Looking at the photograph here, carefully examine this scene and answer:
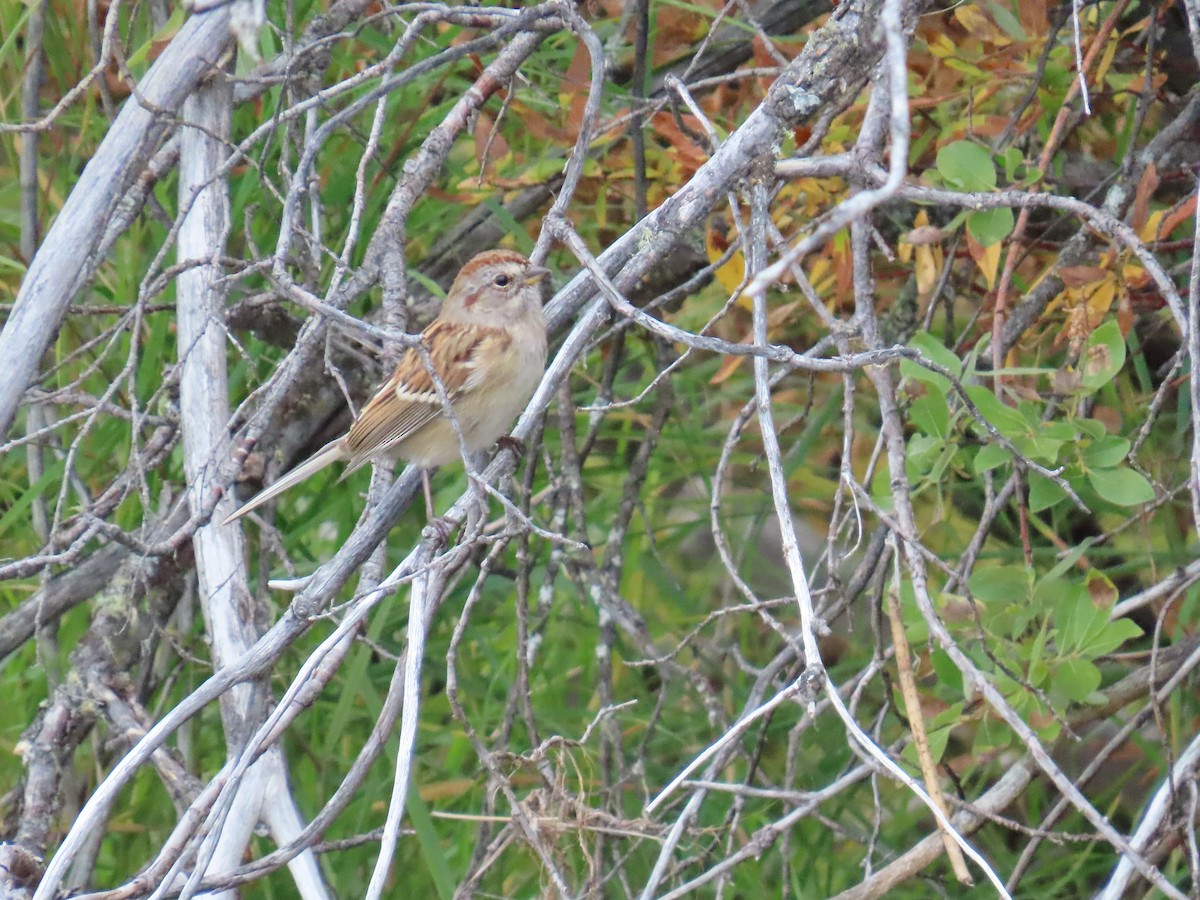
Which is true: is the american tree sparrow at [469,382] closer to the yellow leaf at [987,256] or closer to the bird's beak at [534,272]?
the bird's beak at [534,272]

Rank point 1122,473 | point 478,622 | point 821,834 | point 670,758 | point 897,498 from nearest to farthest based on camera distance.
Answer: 1. point 897,498
2. point 1122,473
3. point 821,834
4. point 478,622
5. point 670,758

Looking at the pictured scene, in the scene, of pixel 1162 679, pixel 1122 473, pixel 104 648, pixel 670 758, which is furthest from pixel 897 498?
pixel 670 758

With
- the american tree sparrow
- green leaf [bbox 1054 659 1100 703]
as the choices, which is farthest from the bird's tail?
green leaf [bbox 1054 659 1100 703]

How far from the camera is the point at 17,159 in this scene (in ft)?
10.7

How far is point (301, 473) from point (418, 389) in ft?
1.27

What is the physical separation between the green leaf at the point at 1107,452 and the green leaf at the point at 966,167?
1.55 feet

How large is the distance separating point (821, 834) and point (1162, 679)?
2.94 feet

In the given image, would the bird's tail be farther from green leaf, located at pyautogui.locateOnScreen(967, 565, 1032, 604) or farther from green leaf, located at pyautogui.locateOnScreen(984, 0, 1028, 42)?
green leaf, located at pyautogui.locateOnScreen(984, 0, 1028, 42)

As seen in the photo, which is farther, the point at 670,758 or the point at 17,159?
the point at 670,758

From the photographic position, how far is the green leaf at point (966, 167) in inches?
91.4

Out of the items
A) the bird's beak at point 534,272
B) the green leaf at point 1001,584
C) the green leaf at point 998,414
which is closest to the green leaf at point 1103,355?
the green leaf at point 998,414

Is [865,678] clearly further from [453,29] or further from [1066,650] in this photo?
[453,29]

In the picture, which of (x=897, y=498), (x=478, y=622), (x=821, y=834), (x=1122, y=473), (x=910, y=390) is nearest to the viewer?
(x=897, y=498)

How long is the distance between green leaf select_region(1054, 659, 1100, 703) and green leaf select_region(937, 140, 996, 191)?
82 cm
